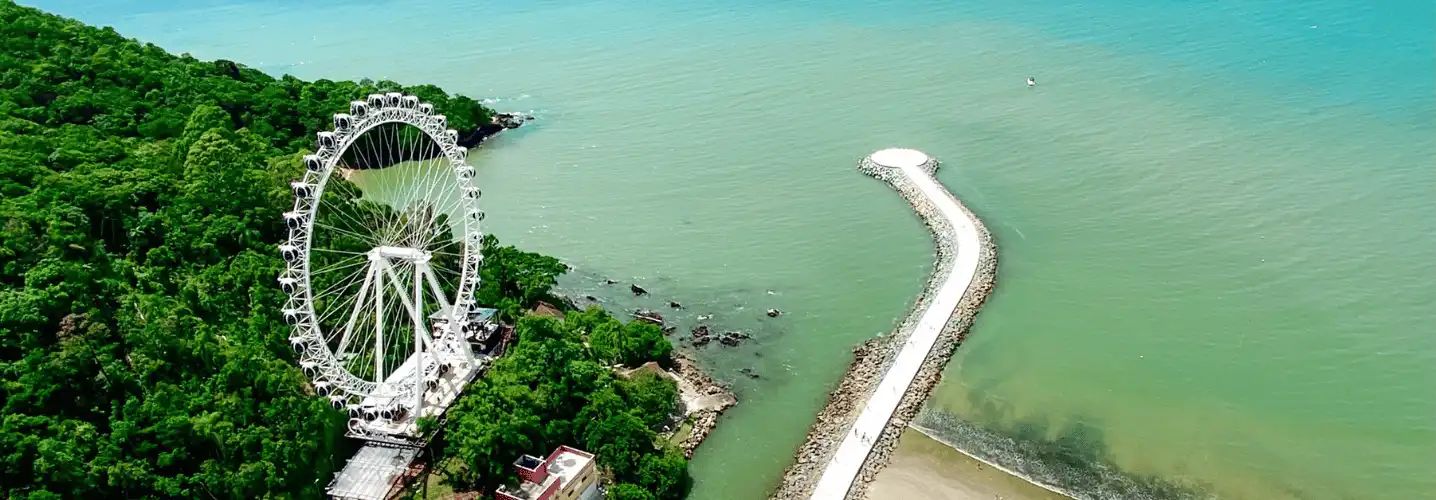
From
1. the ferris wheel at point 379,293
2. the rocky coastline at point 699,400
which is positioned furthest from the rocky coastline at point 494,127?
the rocky coastline at point 699,400

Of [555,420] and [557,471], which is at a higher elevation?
[555,420]

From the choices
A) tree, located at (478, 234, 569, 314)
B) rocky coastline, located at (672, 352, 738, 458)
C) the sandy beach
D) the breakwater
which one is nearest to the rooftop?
rocky coastline, located at (672, 352, 738, 458)

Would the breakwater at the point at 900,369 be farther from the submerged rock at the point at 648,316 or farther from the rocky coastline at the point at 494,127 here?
the rocky coastline at the point at 494,127

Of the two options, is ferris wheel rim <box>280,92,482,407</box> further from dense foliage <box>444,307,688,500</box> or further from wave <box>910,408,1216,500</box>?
wave <box>910,408,1216,500</box>

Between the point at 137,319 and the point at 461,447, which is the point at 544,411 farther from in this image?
the point at 137,319

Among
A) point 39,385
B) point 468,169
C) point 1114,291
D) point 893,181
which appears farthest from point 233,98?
point 1114,291

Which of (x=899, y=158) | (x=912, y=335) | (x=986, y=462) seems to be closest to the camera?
(x=986, y=462)

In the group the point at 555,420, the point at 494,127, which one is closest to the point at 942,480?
the point at 555,420

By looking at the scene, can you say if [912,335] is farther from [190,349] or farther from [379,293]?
[190,349]

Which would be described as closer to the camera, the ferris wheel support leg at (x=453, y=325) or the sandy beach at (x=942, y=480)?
the sandy beach at (x=942, y=480)
